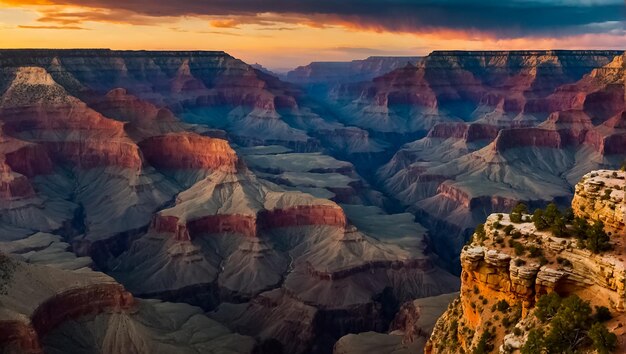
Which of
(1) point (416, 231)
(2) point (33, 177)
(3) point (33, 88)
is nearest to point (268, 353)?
(1) point (416, 231)

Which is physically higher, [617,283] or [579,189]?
[579,189]

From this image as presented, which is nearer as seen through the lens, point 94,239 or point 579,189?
point 579,189

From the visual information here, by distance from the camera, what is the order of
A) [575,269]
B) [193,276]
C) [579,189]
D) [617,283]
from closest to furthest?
[617,283] → [575,269] → [579,189] → [193,276]

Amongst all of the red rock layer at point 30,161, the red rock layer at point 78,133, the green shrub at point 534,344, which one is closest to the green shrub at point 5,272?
the green shrub at point 534,344

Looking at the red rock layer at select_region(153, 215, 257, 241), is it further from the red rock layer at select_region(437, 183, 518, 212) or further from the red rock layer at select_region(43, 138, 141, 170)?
the red rock layer at select_region(437, 183, 518, 212)

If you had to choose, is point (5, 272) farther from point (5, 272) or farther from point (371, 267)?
point (371, 267)

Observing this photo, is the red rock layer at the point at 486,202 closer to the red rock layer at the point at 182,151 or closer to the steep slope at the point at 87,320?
the red rock layer at the point at 182,151

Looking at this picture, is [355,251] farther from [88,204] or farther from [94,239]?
[88,204]
